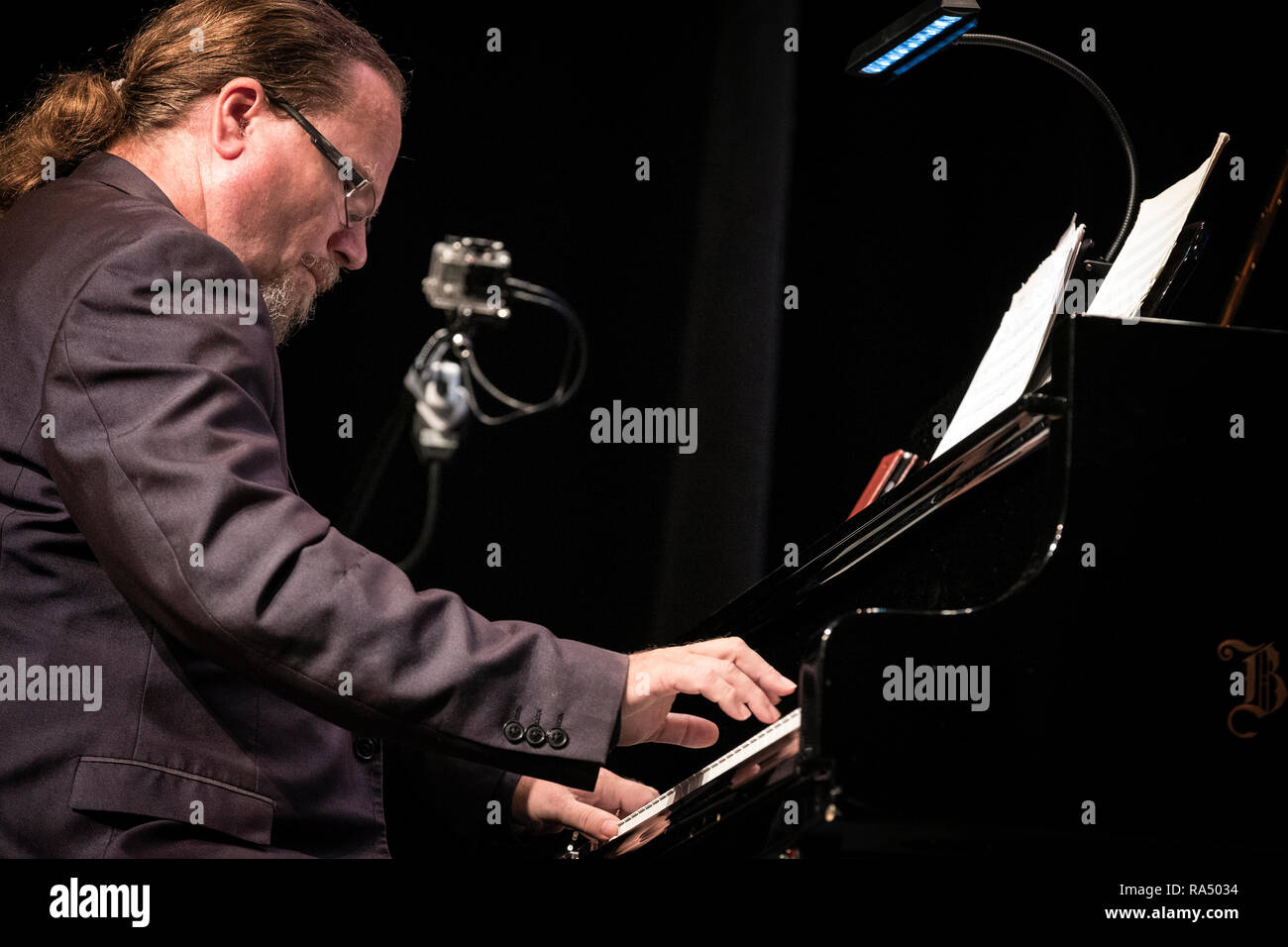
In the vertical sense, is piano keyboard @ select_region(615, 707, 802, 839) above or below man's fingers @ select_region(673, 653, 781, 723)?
below

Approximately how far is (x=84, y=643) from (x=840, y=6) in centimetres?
264

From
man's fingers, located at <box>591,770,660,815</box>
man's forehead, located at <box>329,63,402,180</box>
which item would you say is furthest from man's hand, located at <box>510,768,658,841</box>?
man's forehead, located at <box>329,63,402,180</box>

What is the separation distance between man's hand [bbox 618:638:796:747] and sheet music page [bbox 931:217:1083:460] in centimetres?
35

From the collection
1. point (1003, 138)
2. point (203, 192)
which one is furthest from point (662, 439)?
point (203, 192)

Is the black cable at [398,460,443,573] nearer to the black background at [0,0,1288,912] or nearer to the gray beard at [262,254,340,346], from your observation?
the black background at [0,0,1288,912]

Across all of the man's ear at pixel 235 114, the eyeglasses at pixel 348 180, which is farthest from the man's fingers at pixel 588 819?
the man's ear at pixel 235 114

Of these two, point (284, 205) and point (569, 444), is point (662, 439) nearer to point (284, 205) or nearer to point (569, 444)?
point (569, 444)

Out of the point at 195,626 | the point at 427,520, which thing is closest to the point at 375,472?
the point at 427,520

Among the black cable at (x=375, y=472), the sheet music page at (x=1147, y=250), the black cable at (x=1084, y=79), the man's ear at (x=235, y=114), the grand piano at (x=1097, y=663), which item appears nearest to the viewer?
the grand piano at (x=1097, y=663)

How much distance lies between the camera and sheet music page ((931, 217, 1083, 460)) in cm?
164

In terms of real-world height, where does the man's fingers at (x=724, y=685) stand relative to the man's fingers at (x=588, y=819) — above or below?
above

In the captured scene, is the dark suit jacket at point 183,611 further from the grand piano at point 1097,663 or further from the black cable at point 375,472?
the black cable at point 375,472

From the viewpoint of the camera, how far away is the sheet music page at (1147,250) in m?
1.50
